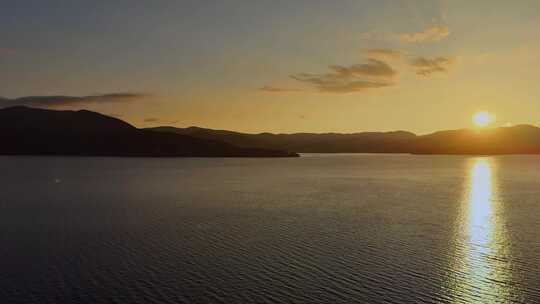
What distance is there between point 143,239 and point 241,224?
465 inches

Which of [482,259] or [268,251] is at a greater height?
[482,259]

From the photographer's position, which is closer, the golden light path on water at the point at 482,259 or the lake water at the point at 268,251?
the golden light path on water at the point at 482,259

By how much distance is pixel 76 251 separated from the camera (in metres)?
35.2

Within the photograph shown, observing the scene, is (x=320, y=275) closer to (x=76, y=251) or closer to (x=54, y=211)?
(x=76, y=251)

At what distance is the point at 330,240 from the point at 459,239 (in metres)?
11.9

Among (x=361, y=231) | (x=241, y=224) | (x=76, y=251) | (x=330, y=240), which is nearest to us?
(x=76, y=251)

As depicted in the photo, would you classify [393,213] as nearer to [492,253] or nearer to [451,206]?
[451,206]

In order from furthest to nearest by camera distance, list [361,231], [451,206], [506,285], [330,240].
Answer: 1. [451,206]
2. [361,231]
3. [330,240]
4. [506,285]

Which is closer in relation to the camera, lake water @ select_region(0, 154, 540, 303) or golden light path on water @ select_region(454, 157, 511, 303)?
golden light path on water @ select_region(454, 157, 511, 303)

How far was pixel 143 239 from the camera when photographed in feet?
131

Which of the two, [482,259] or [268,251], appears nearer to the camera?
[482,259]

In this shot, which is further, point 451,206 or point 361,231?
point 451,206

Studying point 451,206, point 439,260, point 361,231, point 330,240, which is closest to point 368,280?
point 439,260

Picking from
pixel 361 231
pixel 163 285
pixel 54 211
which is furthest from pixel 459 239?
pixel 54 211
